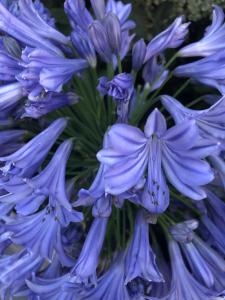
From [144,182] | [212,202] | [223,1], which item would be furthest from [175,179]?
[223,1]

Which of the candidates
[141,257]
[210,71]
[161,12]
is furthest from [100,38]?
[161,12]

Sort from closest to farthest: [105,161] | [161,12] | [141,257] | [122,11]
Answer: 1. [105,161]
2. [141,257]
3. [122,11]
4. [161,12]

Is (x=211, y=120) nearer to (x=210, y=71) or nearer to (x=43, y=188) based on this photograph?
(x=210, y=71)

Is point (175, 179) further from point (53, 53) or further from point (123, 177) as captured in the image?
point (53, 53)

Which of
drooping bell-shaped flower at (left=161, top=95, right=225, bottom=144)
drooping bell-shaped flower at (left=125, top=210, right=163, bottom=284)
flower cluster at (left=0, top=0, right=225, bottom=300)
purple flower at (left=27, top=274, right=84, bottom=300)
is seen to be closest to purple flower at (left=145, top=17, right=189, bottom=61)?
flower cluster at (left=0, top=0, right=225, bottom=300)

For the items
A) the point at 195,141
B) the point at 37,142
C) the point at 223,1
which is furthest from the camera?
the point at 223,1

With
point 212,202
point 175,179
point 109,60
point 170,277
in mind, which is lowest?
point 170,277
